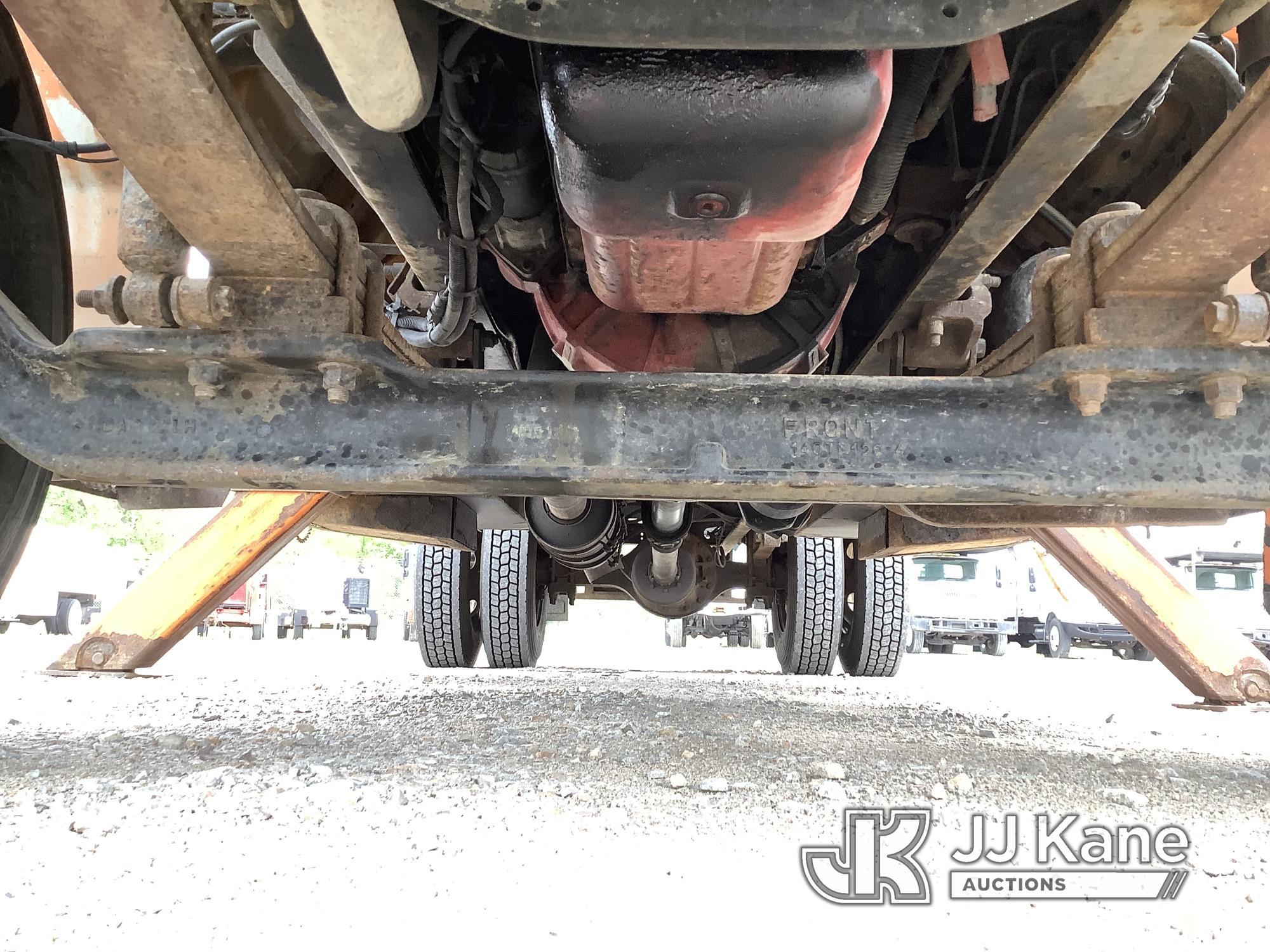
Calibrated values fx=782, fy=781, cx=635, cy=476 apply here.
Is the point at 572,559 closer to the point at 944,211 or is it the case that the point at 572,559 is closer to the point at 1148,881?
the point at 944,211

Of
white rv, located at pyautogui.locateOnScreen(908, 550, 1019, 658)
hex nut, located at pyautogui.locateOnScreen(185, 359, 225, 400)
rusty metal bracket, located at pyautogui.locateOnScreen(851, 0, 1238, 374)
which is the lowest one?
white rv, located at pyautogui.locateOnScreen(908, 550, 1019, 658)

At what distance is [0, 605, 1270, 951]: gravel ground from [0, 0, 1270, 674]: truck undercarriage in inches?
18.7

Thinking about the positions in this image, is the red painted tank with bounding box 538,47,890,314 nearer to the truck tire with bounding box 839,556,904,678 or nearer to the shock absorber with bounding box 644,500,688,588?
the shock absorber with bounding box 644,500,688,588

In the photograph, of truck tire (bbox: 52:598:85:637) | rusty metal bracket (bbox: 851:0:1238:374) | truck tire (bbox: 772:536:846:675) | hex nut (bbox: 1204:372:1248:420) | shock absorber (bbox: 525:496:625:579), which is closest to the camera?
rusty metal bracket (bbox: 851:0:1238:374)

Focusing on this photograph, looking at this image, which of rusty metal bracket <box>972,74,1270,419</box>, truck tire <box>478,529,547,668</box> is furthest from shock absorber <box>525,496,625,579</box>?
rusty metal bracket <box>972,74,1270,419</box>

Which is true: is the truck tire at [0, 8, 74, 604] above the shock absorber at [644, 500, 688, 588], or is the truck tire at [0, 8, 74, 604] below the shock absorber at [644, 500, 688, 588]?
above

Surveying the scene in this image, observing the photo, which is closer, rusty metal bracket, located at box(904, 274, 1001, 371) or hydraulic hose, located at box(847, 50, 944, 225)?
hydraulic hose, located at box(847, 50, 944, 225)

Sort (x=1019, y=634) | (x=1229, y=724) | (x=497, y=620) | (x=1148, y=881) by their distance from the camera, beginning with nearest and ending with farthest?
(x=1148, y=881)
(x=1229, y=724)
(x=497, y=620)
(x=1019, y=634)

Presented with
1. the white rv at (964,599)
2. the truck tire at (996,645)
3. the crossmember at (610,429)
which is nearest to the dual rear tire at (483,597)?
the crossmember at (610,429)

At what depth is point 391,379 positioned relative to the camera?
1102 millimetres

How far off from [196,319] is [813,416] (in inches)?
33.1

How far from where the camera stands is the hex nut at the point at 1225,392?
1.03m

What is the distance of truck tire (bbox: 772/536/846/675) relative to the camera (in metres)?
3.99

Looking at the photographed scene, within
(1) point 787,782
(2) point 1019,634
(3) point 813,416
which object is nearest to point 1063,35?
(3) point 813,416
